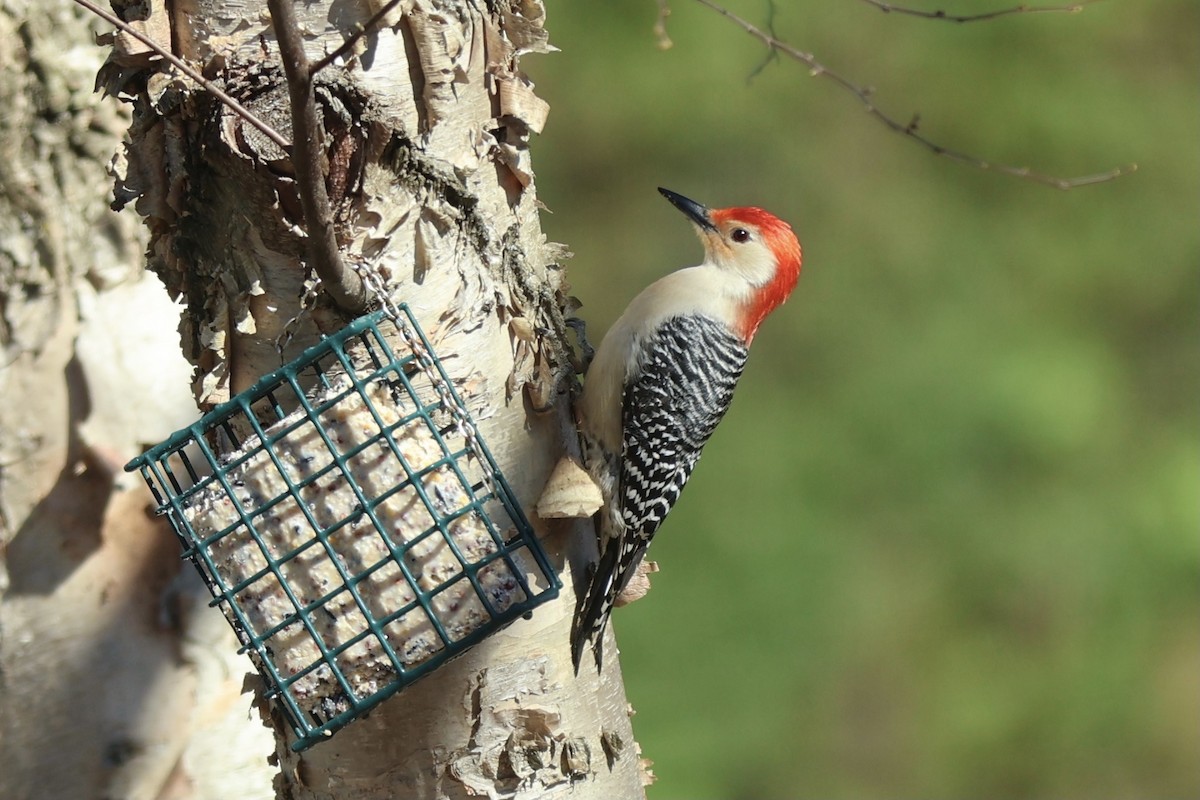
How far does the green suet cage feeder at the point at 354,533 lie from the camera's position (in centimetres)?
216

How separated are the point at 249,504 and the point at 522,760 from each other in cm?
62

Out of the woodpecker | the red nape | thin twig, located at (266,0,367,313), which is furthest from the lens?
the red nape

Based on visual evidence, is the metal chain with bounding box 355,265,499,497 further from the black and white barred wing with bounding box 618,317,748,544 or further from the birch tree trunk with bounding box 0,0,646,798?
the black and white barred wing with bounding box 618,317,748,544

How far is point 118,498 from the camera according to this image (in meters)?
3.29

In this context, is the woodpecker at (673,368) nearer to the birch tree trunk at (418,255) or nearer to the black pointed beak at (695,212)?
the black pointed beak at (695,212)

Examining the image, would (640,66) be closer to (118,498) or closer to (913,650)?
(913,650)

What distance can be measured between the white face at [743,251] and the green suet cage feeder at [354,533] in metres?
1.32

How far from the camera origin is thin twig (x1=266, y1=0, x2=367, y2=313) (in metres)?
1.58

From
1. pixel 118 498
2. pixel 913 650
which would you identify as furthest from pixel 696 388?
pixel 913 650

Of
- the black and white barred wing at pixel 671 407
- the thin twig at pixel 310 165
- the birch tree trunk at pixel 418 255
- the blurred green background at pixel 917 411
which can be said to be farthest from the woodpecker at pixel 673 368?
the blurred green background at pixel 917 411

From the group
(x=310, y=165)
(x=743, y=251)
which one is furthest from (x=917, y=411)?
(x=310, y=165)

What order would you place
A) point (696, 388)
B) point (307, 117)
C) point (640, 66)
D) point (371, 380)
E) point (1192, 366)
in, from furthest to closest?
point (1192, 366) → point (640, 66) → point (696, 388) → point (371, 380) → point (307, 117)

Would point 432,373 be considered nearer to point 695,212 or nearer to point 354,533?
point 354,533

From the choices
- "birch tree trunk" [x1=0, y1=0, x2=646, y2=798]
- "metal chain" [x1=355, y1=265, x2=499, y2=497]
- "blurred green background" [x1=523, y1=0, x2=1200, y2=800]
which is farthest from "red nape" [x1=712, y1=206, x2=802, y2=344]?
"blurred green background" [x1=523, y1=0, x2=1200, y2=800]
